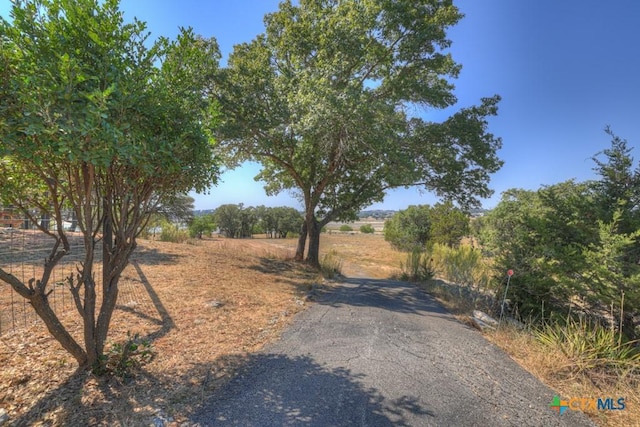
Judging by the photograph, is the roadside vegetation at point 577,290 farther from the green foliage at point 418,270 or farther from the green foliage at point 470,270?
the green foliage at point 418,270

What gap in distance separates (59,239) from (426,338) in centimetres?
486

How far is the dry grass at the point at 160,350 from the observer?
8.00 ft

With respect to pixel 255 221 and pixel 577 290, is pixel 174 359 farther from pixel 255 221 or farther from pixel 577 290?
pixel 255 221

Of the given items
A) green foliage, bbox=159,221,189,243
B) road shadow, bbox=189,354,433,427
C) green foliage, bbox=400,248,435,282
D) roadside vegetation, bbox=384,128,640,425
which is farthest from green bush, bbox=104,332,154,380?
green foliage, bbox=159,221,189,243

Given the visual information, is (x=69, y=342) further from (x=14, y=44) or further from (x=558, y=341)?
(x=558, y=341)

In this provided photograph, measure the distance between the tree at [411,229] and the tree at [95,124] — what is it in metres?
22.2

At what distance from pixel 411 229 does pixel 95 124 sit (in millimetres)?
25204

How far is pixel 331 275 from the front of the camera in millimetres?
10117

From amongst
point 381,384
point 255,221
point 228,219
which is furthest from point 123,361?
point 255,221

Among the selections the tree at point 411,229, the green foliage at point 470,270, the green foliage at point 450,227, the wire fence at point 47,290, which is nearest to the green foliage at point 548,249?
the green foliage at point 470,270

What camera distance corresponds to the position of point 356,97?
23.3ft

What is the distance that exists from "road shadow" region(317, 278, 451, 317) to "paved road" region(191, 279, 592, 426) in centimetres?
128

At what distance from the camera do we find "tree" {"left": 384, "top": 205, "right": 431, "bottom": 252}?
2459 cm

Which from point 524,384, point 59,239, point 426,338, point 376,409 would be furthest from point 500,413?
point 59,239
